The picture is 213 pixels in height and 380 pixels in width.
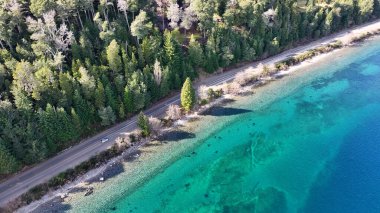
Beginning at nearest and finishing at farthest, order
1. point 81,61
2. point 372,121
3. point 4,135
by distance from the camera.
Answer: point 4,135 < point 81,61 < point 372,121

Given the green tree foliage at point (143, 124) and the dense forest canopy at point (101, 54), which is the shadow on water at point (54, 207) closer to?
the dense forest canopy at point (101, 54)

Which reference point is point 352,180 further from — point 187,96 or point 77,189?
point 77,189

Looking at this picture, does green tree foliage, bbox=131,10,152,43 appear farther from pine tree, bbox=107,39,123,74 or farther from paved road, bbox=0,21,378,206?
paved road, bbox=0,21,378,206

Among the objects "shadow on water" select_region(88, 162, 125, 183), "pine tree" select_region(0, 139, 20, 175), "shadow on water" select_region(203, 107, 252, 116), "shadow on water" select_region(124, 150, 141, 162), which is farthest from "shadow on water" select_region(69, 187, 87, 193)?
"shadow on water" select_region(203, 107, 252, 116)

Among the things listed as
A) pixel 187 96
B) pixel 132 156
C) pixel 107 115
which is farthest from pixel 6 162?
pixel 187 96

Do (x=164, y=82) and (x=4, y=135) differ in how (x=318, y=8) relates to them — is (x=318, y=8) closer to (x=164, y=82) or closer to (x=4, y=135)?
(x=164, y=82)

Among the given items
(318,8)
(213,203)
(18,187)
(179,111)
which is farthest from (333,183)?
(318,8)

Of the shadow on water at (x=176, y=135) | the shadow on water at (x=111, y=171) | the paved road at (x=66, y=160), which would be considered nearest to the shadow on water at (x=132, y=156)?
the shadow on water at (x=111, y=171)
